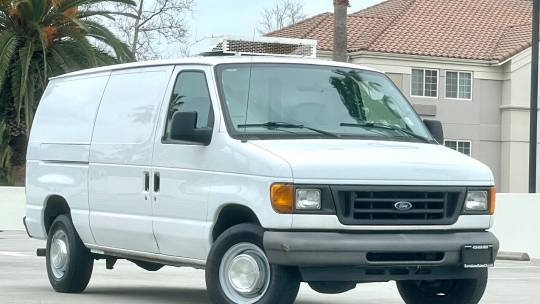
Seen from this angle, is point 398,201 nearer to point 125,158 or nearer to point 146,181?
point 146,181

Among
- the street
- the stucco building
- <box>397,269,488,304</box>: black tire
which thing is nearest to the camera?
<box>397,269,488,304</box>: black tire

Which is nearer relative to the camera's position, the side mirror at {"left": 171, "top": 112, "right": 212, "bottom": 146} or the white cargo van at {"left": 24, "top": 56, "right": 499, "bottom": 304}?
the white cargo van at {"left": 24, "top": 56, "right": 499, "bottom": 304}

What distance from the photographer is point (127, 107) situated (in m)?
12.2

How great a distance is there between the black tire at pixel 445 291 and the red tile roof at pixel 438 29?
4497 cm

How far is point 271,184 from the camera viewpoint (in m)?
9.98

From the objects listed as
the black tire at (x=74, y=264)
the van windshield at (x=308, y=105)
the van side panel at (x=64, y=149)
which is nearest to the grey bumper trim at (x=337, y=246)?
the van windshield at (x=308, y=105)

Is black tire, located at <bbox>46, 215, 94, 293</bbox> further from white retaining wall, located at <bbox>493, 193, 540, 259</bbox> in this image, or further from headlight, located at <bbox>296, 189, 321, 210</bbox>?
white retaining wall, located at <bbox>493, 193, 540, 259</bbox>

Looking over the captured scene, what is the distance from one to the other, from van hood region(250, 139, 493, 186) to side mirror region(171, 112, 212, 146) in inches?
18.9

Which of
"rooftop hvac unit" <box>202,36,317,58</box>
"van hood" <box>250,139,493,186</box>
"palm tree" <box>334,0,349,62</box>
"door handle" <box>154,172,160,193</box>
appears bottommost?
"door handle" <box>154,172,160,193</box>

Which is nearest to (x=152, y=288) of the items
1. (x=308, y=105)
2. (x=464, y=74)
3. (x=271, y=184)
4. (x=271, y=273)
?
(x=308, y=105)

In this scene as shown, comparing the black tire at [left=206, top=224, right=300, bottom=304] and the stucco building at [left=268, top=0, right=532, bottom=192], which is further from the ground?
the stucco building at [left=268, top=0, right=532, bottom=192]

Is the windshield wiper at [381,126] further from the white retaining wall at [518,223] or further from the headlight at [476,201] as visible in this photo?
the white retaining wall at [518,223]

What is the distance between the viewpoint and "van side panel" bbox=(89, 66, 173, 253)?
1169 centimetres

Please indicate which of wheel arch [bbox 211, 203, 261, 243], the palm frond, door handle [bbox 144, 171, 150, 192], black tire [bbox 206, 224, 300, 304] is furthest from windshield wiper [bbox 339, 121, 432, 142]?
the palm frond
